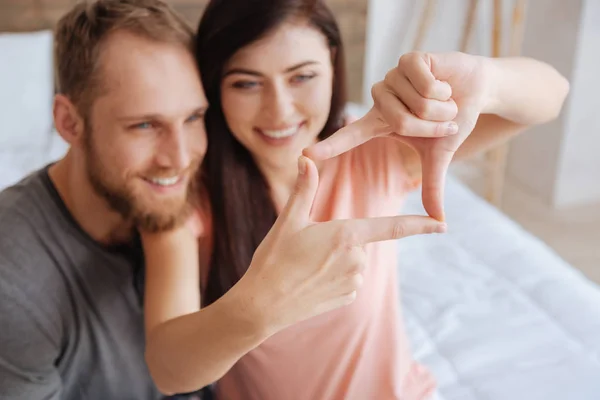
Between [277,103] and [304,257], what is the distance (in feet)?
1.11

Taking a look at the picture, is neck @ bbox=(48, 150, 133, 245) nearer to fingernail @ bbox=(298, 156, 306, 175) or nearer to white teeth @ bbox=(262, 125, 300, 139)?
white teeth @ bbox=(262, 125, 300, 139)

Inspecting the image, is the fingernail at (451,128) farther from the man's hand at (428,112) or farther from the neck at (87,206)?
the neck at (87,206)

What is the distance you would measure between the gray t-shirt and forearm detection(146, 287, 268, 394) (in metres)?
0.16

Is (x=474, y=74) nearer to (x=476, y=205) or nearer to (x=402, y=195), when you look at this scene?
(x=402, y=195)

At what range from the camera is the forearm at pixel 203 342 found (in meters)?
0.73

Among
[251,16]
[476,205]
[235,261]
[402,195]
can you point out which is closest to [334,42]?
[251,16]

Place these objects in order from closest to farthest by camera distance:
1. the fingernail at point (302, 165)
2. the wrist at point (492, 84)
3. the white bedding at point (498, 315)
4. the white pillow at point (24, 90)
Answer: the fingernail at point (302, 165)
the wrist at point (492, 84)
the white bedding at point (498, 315)
the white pillow at point (24, 90)

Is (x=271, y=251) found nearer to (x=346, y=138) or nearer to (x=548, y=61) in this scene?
(x=346, y=138)

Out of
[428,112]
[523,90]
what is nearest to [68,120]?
[428,112]

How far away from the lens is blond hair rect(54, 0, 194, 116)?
3.16ft

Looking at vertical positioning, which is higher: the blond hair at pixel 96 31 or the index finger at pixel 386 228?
the blond hair at pixel 96 31

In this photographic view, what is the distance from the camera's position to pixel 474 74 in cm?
84

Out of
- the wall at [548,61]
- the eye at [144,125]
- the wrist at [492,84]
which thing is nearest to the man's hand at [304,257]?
the wrist at [492,84]

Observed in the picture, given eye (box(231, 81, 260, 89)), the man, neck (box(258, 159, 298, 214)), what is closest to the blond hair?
the man
